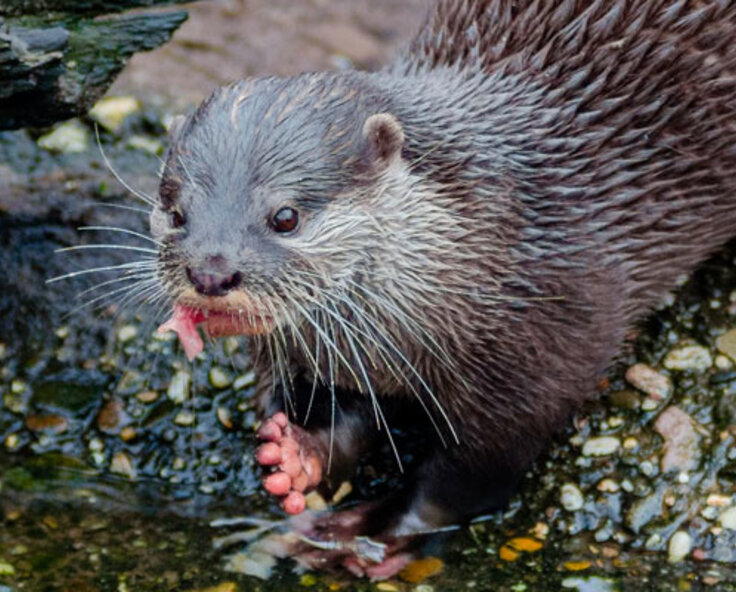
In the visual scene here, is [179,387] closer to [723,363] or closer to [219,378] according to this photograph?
[219,378]

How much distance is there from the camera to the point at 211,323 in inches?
109

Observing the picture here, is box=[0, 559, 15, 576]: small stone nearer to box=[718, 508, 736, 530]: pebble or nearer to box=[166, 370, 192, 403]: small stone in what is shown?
box=[166, 370, 192, 403]: small stone

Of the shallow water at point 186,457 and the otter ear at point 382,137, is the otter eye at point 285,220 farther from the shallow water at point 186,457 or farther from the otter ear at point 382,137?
the shallow water at point 186,457

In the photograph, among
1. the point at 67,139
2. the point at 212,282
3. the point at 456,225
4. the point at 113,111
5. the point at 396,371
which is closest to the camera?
the point at 212,282

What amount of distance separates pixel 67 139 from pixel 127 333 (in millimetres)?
737

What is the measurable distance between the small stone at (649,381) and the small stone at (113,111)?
1833 mm

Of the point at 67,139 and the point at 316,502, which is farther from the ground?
the point at 67,139

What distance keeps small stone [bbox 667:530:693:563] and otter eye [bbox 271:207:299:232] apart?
123 cm

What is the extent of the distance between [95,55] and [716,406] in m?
1.90

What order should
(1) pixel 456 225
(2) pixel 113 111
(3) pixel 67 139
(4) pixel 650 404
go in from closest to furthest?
1. (1) pixel 456 225
2. (4) pixel 650 404
3. (3) pixel 67 139
4. (2) pixel 113 111

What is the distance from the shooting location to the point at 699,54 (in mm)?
3268

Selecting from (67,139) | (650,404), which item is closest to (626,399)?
(650,404)

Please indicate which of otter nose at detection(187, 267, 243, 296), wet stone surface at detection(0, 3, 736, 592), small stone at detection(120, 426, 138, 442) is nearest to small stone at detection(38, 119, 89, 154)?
wet stone surface at detection(0, 3, 736, 592)

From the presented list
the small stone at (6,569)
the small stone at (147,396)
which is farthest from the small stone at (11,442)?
the small stone at (6,569)
